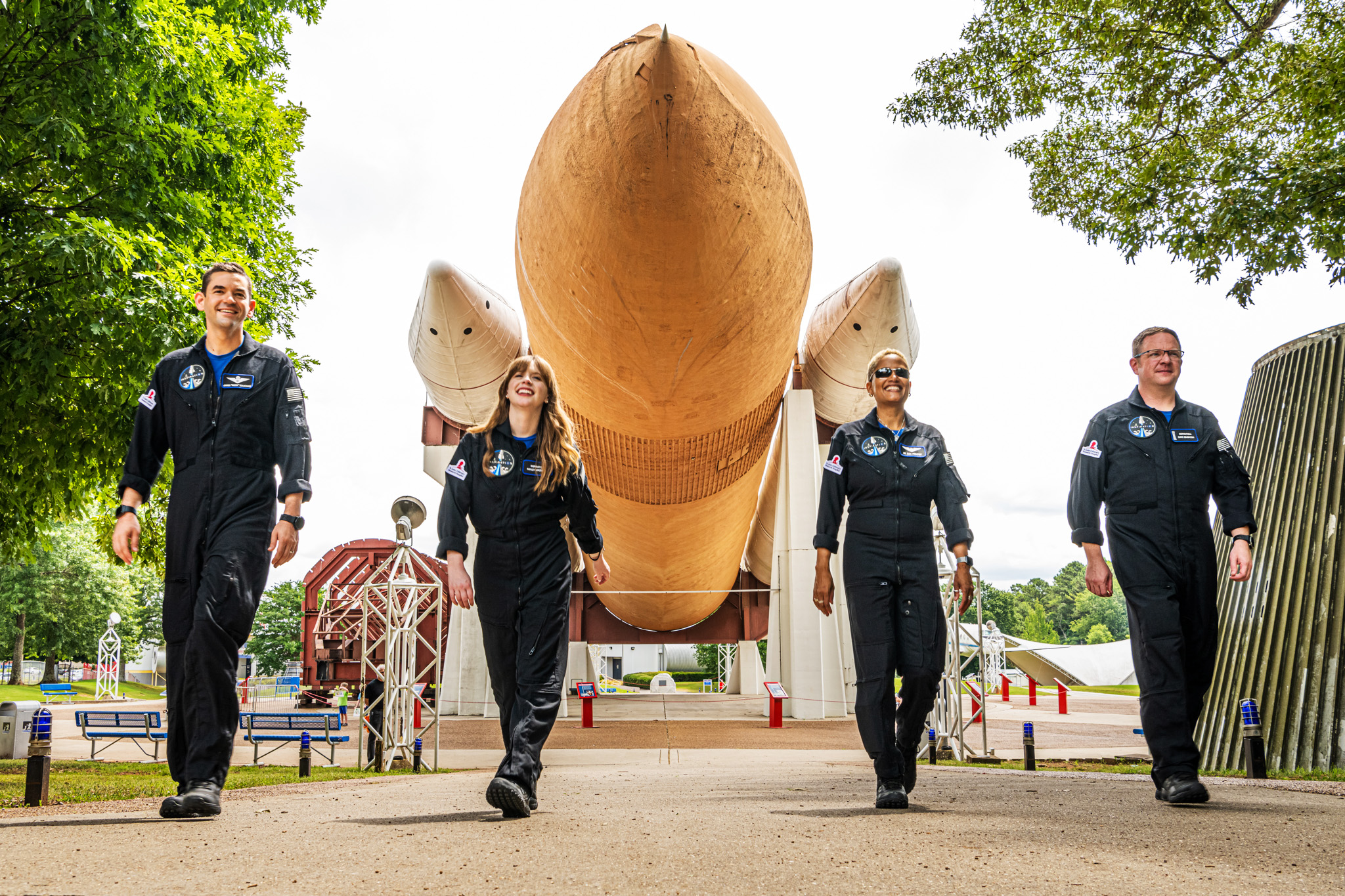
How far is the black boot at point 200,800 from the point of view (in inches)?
114

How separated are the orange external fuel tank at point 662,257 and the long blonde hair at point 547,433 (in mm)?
1967

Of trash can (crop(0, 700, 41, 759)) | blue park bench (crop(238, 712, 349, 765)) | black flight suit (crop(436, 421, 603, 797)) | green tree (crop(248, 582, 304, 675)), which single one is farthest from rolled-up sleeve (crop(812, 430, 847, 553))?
green tree (crop(248, 582, 304, 675))

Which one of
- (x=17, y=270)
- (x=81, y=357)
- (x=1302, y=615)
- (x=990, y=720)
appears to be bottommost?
(x=990, y=720)

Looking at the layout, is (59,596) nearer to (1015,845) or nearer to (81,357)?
(81,357)

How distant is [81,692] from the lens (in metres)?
39.7

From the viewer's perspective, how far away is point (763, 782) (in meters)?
5.00

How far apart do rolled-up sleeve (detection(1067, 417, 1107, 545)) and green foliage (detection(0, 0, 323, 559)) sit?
6.92m

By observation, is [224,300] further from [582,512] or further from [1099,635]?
[1099,635]

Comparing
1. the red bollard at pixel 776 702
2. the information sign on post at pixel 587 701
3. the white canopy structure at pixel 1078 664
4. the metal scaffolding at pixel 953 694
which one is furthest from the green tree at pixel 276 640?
the metal scaffolding at pixel 953 694

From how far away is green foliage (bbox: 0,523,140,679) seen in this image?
39719mm

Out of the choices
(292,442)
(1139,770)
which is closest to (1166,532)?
(292,442)

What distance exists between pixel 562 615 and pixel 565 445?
0.68 m

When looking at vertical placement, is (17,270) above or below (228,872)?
above

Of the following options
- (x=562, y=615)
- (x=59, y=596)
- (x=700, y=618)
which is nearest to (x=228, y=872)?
(x=562, y=615)
